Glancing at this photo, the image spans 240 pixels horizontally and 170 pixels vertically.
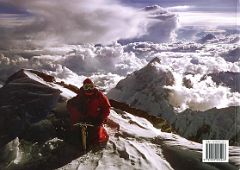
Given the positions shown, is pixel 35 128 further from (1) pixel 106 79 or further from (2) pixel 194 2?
(2) pixel 194 2

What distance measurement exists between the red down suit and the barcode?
116 cm

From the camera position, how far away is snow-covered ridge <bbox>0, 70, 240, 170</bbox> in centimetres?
593

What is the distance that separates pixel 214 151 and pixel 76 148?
1.48 metres

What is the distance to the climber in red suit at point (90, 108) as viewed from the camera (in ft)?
19.9

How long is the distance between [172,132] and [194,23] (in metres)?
1.27

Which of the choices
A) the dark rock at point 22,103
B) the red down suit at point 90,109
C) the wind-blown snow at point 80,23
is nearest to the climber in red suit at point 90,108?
the red down suit at point 90,109

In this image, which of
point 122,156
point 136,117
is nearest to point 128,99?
point 136,117

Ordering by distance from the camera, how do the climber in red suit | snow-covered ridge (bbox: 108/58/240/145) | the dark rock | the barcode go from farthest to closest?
snow-covered ridge (bbox: 108/58/240/145)
the barcode
the climber in red suit
the dark rock

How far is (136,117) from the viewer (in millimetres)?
6508

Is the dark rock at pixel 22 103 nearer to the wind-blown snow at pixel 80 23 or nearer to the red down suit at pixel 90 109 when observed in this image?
the red down suit at pixel 90 109

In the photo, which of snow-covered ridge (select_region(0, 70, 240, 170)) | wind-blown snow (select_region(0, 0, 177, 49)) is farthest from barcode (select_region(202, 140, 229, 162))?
wind-blown snow (select_region(0, 0, 177, 49))

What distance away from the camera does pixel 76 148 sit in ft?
20.0

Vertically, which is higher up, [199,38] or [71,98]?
[199,38]

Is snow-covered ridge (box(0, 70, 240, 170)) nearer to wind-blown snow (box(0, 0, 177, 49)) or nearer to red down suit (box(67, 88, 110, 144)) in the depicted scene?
red down suit (box(67, 88, 110, 144))
